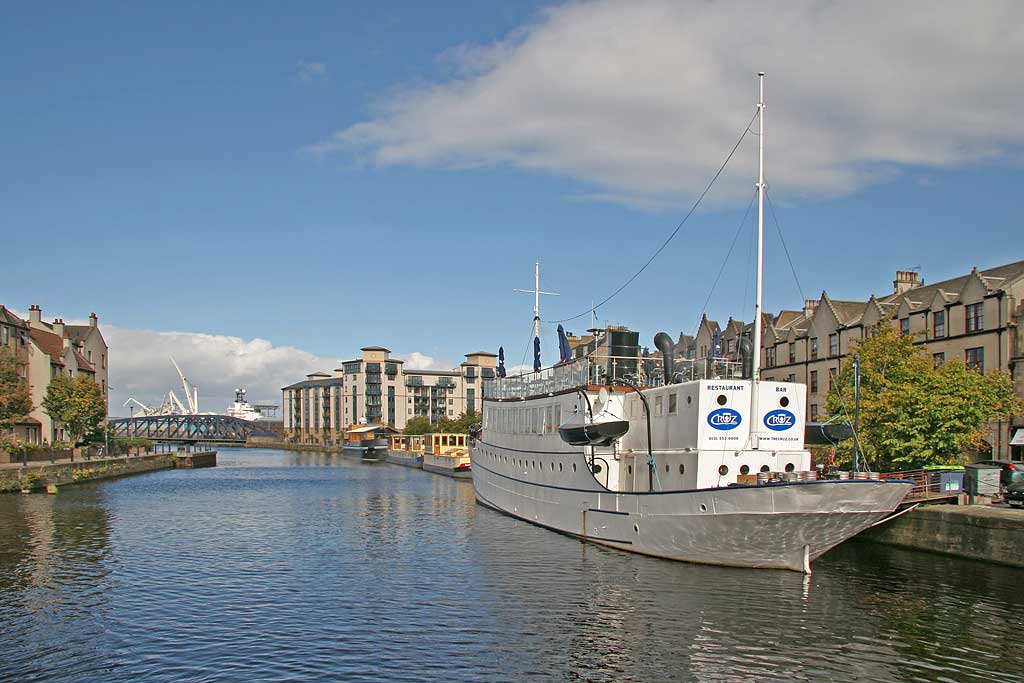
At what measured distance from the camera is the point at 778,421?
120ft

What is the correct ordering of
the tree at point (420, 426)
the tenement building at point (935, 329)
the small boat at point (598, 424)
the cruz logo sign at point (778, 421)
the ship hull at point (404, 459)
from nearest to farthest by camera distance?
the cruz logo sign at point (778, 421) → the small boat at point (598, 424) → the tenement building at point (935, 329) → the ship hull at point (404, 459) → the tree at point (420, 426)

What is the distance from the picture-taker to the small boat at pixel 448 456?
10109 cm

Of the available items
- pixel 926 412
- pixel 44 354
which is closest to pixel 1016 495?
pixel 926 412

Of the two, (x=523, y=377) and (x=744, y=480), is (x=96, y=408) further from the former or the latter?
(x=744, y=480)

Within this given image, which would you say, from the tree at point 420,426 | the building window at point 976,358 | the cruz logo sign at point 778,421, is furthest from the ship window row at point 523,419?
the tree at point 420,426

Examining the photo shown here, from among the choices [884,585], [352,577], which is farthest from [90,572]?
[884,585]

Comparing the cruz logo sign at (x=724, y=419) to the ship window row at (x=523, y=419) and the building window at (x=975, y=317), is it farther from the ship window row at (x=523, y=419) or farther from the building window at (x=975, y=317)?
the building window at (x=975, y=317)

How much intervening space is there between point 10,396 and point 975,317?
76992 millimetres

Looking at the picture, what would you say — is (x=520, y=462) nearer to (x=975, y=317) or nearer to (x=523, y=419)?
(x=523, y=419)

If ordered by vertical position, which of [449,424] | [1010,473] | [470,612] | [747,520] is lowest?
[449,424]

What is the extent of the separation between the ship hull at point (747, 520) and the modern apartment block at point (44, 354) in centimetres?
7207

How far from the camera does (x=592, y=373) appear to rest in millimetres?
45469

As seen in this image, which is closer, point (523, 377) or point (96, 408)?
point (523, 377)

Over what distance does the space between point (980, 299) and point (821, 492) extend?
35356mm
